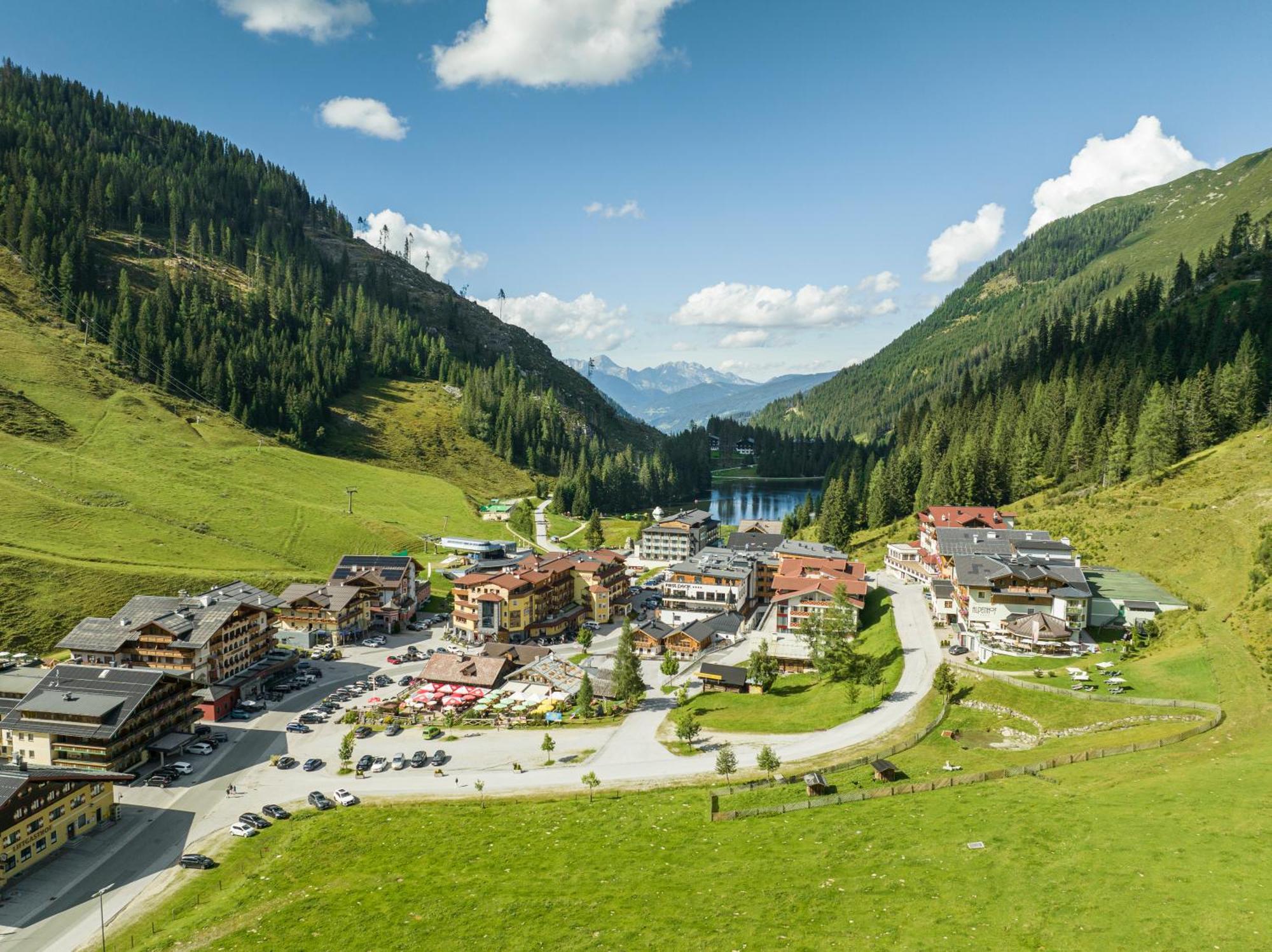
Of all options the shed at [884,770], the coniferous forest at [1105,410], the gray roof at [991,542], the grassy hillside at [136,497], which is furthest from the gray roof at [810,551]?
the grassy hillside at [136,497]

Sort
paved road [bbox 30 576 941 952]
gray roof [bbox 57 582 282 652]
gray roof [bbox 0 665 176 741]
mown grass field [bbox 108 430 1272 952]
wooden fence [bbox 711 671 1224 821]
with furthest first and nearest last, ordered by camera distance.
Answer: gray roof [bbox 57 582 282 652] < gray roof [bbox 0 665 176 741] < wooden fence [bbox 711 671 1224 821] < paved road [bbox 30 576 941 952] < mown grass field [bbox 108 430 1272 952]

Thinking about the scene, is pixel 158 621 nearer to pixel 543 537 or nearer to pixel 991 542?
pixel 543 537

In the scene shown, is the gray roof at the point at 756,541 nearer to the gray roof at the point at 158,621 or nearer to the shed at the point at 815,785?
the shed at the point at 815,785

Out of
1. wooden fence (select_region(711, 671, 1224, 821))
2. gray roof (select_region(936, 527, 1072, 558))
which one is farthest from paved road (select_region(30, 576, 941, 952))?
gray roof (select_region(936, 527, 1072, 558))

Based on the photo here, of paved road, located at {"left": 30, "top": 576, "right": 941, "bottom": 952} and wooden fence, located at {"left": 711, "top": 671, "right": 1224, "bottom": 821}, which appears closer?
paved road, located at {"left": 30, "top": 576, "right": 941, "bottom": 952}

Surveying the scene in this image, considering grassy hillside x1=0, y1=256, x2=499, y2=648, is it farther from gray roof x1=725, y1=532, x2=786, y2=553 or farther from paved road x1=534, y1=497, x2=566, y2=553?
gray roof x1=725, y1=532, x2=786, y2=553
